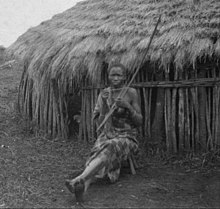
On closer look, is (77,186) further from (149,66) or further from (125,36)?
(125,36)

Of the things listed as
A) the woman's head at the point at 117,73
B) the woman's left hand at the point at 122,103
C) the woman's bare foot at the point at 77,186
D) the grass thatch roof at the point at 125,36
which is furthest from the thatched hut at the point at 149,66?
the woman's bare foot at the point at 77,186

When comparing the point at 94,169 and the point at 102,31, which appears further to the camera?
the point at 102,31

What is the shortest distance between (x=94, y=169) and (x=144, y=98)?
7.71ft

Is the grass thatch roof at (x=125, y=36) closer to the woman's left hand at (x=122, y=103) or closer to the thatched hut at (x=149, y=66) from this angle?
the thatched hut at (x=149, y=66)

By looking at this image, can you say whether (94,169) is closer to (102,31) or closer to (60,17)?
(102,31)

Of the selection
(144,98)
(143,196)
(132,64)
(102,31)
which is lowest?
(143,196)

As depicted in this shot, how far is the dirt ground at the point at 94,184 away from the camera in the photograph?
454cm

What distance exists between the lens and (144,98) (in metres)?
6.69

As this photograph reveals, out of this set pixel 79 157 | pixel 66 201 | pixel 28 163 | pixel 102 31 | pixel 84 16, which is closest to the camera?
pixel 66 201

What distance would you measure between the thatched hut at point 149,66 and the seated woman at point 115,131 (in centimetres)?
95

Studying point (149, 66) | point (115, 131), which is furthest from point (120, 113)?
point (149, 66)

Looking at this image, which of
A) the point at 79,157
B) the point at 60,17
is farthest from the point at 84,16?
the point at 79,157

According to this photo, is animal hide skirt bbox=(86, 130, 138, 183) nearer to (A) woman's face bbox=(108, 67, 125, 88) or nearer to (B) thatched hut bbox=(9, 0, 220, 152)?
(A) woman's face bbox=(108, 67, 125, 88)

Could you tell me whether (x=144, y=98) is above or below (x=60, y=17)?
below
